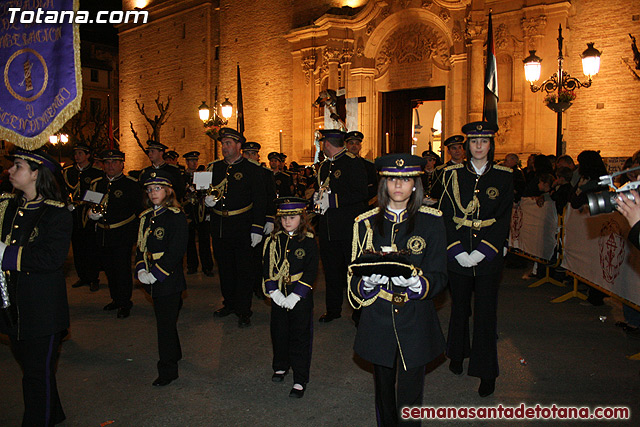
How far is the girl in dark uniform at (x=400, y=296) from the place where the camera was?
3.31m

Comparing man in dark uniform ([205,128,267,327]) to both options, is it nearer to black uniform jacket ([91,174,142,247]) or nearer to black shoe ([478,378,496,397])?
black uniform jacket ([91,174,142,247])

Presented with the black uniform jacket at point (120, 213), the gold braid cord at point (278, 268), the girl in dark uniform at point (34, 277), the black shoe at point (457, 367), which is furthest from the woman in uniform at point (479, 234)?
the black uniform jacket at point (120, 213)

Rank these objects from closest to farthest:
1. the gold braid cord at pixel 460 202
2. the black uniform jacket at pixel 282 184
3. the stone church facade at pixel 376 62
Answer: the gold braid cord at pixel 460 202 → the black uniform jacket at pixel 282 184 → the stone church facade at pixel 376 62

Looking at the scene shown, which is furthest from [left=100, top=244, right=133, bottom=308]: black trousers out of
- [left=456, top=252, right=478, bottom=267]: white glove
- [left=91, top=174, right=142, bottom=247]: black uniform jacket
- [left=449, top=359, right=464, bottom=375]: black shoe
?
[left=456, top=252, right=478, bottom=267]: white glove

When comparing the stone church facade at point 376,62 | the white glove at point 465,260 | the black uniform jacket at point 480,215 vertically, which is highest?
the stone church facade at point 376,62

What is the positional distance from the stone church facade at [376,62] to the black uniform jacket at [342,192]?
713 cm

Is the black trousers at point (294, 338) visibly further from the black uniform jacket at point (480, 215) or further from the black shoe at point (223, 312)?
the black shoe at point (223, 312)

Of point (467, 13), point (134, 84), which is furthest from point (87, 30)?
point (467, 13)

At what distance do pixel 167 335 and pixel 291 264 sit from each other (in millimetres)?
1425

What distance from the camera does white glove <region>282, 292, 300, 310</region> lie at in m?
4.71

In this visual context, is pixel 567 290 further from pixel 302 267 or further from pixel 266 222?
pixel 302 267

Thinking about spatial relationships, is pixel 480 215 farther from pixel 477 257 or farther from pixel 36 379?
pixel 36 379

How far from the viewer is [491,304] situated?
477cm

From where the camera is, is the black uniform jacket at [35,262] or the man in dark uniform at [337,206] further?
the man in dark uniform at [337,206]
